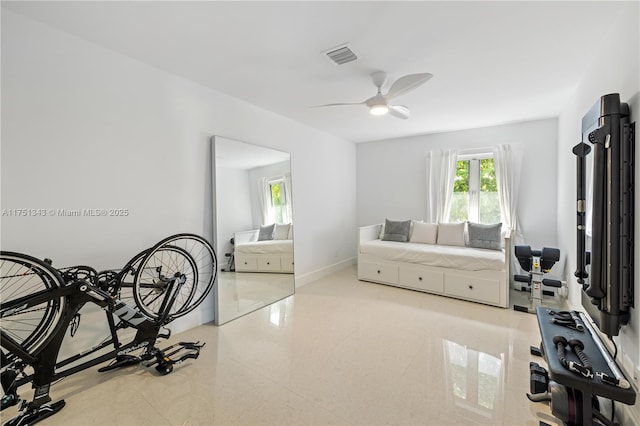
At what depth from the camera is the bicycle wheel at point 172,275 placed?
2.11 m

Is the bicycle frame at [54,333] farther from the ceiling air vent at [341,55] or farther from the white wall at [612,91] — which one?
the white wall at [612,91]

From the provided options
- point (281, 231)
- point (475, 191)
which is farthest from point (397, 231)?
point (281, 231)

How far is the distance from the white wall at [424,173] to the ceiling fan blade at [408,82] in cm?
284

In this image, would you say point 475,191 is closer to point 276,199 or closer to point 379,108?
point 379,108

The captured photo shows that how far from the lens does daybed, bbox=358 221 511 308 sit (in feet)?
11.0

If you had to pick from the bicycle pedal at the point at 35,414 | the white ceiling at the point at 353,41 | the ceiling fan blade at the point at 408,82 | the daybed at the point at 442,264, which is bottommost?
the bicycle pedal at the point at 35,414

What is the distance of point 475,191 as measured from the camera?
15.0 feet

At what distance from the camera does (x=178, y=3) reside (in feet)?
5.56

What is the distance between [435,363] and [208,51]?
3.06 meters

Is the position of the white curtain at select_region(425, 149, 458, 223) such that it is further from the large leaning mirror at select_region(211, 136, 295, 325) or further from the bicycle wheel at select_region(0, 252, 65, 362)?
the bicycle wheel at select_region(0, 252, 65, 362)

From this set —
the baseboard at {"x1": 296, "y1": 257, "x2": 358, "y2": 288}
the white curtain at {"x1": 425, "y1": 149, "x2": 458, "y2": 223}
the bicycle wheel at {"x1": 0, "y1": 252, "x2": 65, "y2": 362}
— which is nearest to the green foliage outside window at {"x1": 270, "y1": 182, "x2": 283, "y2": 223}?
the baseboard at {"x1": 296, "y1": 257, "x2": 358, "y2": 288}

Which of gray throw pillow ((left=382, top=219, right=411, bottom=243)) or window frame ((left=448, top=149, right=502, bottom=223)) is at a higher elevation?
window frame ((left=448, top=149, right=502, bottom=223))

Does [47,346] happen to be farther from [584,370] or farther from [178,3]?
[584,370]

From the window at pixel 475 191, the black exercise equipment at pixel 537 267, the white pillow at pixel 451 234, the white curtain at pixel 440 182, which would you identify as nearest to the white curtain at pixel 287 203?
the white pillow at pixel 451 234
